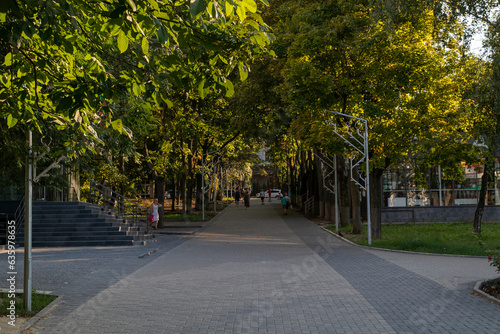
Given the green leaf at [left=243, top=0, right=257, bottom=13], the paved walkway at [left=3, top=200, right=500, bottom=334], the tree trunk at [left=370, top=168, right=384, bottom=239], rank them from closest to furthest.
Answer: the green leaf at [left=243, top=0, right=257, bottom=13] < the paved walkway at [left=3, top=200, right=500, bottom=334] < the tree trunk at [left=370, top=168, right=384, bottom=239]

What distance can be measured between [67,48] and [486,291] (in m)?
8.27

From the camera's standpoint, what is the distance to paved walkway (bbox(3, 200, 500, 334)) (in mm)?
7887

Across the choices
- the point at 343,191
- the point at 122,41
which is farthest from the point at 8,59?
the point at 343,191

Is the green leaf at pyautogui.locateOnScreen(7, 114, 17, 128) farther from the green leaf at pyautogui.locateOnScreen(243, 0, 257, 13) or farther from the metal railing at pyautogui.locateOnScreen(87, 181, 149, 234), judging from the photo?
the metal railing at pyautogui.locateOnScreen(87, 181, 149, 234)

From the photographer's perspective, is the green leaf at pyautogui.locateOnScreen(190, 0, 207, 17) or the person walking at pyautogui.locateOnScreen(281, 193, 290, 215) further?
the person walking at pyautogui.locateOnScreen(281, 193, 290, 215)

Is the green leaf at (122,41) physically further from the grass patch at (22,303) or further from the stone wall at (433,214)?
the stone wall at (433,214)

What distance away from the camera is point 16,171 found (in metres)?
13.0

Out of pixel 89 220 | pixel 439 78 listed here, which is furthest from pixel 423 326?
pixel 89 220

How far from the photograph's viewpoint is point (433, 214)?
109ft

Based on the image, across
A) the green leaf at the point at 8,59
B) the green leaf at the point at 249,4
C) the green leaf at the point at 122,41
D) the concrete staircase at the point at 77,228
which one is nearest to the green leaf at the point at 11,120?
the green leaf at the point at 8,59

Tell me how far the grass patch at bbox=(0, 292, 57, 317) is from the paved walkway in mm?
265

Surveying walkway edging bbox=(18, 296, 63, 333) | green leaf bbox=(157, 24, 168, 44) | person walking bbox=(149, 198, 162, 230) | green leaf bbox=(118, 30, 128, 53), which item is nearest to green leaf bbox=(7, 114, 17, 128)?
green leaf bbox=(118, 30, 128, 53)

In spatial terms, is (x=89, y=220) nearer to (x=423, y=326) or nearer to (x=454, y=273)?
(x=454, y=273)

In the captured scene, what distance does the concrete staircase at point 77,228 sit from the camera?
2183 cm
